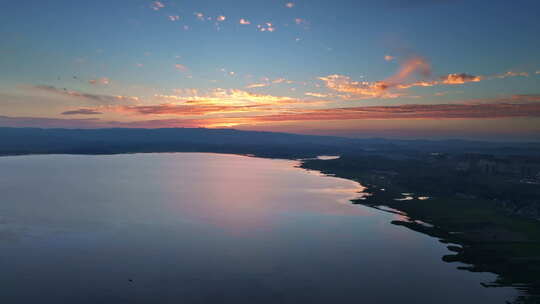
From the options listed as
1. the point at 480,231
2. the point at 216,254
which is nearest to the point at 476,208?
the point at 480,231

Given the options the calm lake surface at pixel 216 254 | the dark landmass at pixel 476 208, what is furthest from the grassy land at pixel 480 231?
the calm lake surface at pixel 216 254

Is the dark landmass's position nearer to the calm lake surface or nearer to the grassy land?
the grassy land

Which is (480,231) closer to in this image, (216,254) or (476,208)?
(476,208)

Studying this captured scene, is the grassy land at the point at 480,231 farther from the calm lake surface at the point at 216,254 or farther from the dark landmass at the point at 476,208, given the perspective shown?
the calm lake surface at the point at 216,254

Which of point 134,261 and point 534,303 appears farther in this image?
point 134,261

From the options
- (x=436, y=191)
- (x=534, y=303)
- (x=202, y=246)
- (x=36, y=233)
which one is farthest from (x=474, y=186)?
(x=36, y=233)

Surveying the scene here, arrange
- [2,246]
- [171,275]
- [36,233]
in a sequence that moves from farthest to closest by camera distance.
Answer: [36,233]
[2,246]
[171,275]

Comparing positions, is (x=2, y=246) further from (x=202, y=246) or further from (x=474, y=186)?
(x=474, y=186)

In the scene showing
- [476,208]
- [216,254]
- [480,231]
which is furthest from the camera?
[476,208]
